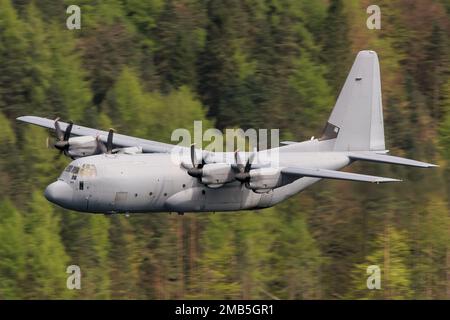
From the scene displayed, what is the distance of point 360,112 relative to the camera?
57.4 m

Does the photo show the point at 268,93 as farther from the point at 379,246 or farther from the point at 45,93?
the point at 379,246

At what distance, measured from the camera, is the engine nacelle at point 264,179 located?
52000 mm

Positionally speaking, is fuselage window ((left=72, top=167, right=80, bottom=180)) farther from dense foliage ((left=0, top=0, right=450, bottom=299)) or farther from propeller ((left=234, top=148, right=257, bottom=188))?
dense foliage ((left=0, top=0, right=450, bottom=299))

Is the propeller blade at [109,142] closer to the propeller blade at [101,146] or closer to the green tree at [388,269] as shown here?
the propeller blade at [101,146]

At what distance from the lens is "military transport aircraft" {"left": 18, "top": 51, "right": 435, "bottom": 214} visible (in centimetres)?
5109

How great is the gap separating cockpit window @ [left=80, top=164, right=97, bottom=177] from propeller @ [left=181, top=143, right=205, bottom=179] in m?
3.27

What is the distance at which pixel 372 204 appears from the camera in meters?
89.6

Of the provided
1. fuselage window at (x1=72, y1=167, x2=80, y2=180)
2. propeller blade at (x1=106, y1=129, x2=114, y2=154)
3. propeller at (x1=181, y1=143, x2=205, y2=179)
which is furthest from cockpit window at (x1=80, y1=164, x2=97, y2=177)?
propeller at (x1=181, y1=143, x2=205, y2=179)

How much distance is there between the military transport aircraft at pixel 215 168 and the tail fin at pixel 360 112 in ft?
0.12

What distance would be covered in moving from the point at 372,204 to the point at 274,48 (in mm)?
33164

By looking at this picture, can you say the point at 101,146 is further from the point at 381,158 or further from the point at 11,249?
the point at 11,249

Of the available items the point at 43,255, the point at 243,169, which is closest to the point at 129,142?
the point at 243,169
